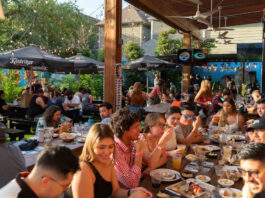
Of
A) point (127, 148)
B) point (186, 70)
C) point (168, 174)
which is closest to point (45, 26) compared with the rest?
point (186, 70)

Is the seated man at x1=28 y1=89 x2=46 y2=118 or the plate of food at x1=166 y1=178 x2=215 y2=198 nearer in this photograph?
the plate of food at x1=166 y1=178 x2=215 y2=198

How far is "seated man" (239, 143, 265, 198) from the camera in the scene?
1.55 metres

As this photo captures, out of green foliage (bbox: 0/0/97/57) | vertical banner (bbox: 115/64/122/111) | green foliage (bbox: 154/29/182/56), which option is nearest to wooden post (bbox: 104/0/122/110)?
vertical banner (bbox: 115/64/122/111)

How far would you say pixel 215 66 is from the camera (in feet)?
56.2

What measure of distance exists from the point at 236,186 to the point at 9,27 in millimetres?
18828

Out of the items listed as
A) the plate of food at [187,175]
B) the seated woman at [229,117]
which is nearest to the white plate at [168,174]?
the plate of food at [187,175]

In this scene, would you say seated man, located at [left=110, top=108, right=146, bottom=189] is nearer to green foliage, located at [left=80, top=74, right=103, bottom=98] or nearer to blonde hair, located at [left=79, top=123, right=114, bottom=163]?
blonde hair, located at [left=79, top=123, right=114, bottom=163]

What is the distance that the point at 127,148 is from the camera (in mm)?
2500

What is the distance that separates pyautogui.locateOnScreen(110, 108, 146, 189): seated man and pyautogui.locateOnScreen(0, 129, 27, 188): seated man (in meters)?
0.98

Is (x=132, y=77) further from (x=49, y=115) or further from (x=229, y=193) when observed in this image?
(x=229, y=193)

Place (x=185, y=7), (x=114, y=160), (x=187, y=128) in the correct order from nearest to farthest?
(x=114, y=160), (x=187, y=128), (x=185, y=7)

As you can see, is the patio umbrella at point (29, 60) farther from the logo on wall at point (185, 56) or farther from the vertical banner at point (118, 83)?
the logo on wall at point (185, 56)

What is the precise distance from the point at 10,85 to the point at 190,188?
10.9 meters

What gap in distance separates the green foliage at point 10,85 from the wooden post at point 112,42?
7178 mm
